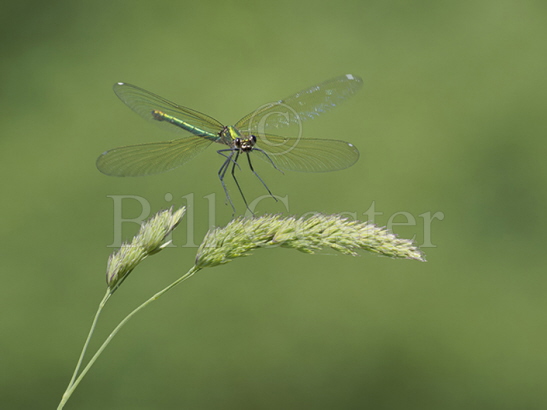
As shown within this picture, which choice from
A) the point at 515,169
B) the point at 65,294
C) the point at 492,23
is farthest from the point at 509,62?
the point at 65,294

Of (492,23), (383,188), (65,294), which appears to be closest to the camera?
(65,294)

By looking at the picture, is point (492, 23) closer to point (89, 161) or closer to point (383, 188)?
point (383, 188)

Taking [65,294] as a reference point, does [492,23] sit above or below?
above

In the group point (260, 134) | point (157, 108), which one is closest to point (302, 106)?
point (260, 134)

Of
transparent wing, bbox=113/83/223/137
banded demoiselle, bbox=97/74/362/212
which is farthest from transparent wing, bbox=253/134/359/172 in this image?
transparent wing, bbox=113/83/223/137

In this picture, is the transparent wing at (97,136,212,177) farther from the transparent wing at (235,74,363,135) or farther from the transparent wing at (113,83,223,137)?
the transparent wing at (235,74,363,135)

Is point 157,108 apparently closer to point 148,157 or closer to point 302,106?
point 148,157

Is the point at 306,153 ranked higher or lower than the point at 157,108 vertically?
lower
